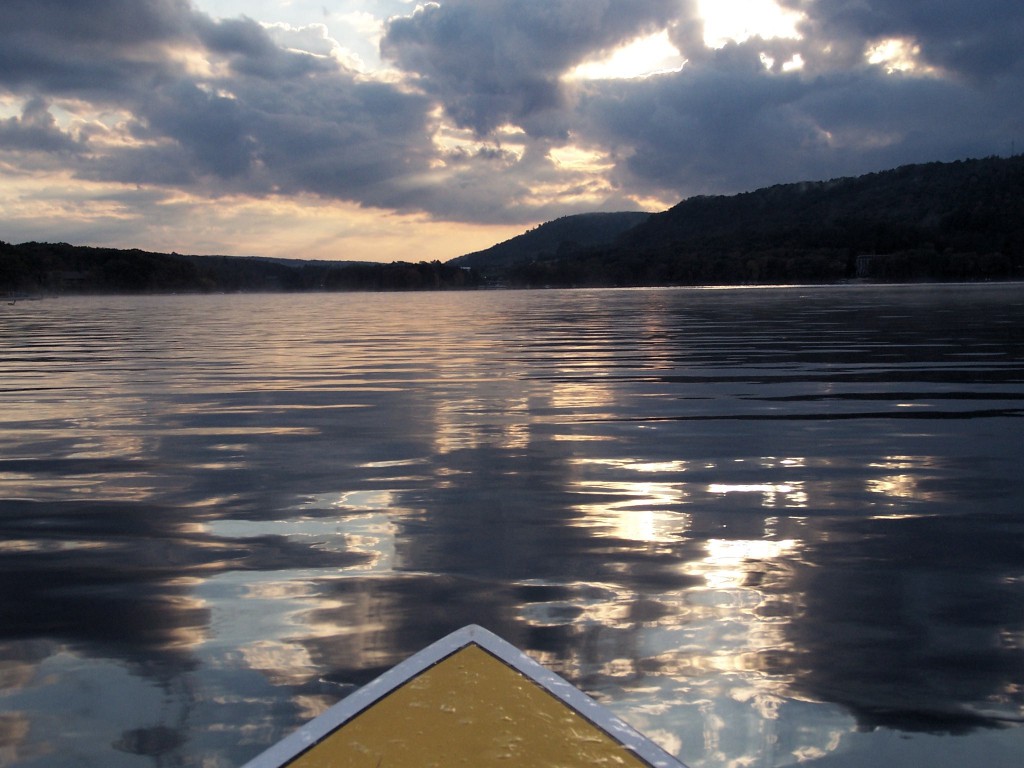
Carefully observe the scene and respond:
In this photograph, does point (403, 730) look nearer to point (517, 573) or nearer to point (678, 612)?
point (678, 612)

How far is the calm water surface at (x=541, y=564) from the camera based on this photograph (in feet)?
11.3

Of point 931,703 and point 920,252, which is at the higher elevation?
point 920,252

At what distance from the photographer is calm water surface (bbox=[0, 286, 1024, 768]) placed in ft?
11.3

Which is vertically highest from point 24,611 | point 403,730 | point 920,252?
point 920,252

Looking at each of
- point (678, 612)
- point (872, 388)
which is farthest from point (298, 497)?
point (872, 388)

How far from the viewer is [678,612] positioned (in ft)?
14.5

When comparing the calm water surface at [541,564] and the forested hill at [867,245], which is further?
the forested hill at [867,245]

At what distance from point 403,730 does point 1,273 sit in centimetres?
17300

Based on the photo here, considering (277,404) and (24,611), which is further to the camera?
(277,404)

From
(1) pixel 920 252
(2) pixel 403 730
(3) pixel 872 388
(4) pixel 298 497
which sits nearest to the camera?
(2) pixel 403 730

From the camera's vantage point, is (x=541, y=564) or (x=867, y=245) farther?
(x=867, y=245)

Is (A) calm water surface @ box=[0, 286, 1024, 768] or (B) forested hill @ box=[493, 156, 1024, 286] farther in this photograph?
(B) forested hill @ box=[493, 156, 1024, 286]

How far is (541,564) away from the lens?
5230mm

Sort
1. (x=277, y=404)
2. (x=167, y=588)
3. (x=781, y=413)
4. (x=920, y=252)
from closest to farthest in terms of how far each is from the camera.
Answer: (x=167, y=588)
(x=781, y=413)
(x=277, y=404)
(x=920, y=252)
